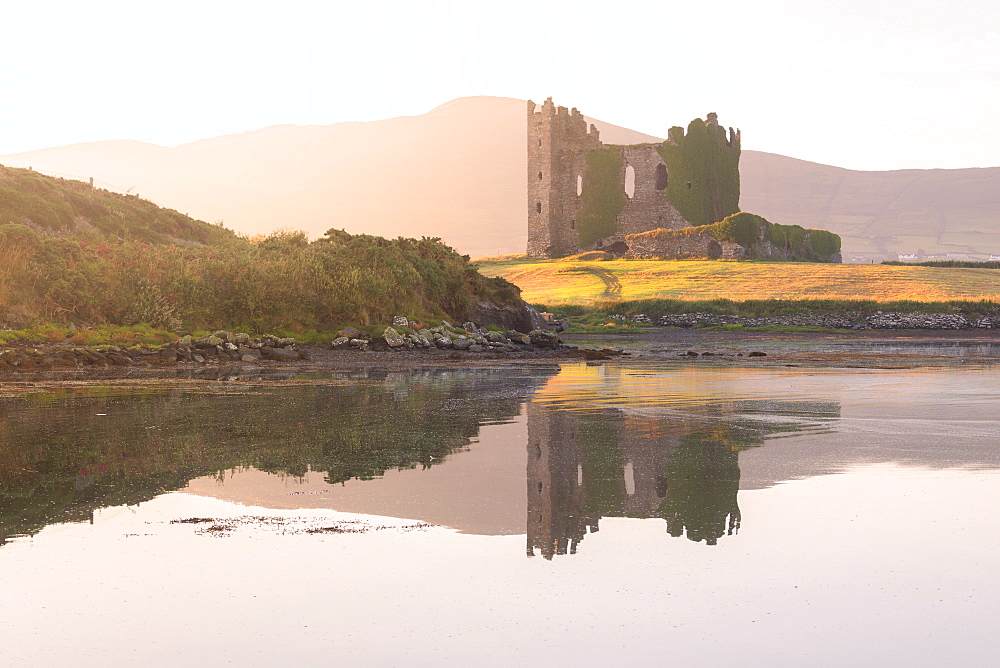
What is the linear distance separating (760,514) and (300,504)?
144 inches

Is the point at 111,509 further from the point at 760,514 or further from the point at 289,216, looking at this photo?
the point at 289,216

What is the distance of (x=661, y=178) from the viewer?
9444cm

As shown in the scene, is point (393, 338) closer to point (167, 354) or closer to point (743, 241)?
point (167, 354)

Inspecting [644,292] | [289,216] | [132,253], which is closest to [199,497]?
[132,253]

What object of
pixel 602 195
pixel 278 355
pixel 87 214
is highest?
pixel 602 195

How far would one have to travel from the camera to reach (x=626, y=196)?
96.0 metres

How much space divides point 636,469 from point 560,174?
9101 cm

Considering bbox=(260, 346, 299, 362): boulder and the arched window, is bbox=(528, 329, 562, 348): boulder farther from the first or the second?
the arched window

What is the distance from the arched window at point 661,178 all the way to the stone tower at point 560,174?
730 centimetres

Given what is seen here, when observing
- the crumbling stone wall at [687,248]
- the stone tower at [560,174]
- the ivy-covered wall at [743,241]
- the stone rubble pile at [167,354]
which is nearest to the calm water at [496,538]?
the stone rubble pile at [167,354]

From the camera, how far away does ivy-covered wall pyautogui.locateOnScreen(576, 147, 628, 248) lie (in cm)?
9600

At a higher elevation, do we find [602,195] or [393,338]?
[602,195]

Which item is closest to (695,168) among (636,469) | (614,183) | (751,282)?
(614,183)

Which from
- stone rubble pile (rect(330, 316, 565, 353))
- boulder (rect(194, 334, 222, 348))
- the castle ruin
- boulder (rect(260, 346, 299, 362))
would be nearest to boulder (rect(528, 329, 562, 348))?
stone rubble pile (rect(330, 316, 565, 353))
